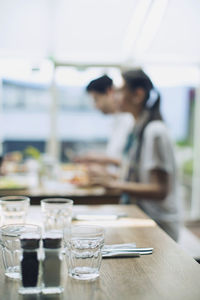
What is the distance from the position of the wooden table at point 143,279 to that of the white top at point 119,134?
2606 mm

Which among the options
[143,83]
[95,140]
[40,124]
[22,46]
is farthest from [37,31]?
[143,83]

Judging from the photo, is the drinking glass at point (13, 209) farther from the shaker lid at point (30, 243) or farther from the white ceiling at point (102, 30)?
the white ceiling at point (102, 30)

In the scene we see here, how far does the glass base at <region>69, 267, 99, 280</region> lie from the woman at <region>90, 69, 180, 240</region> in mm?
1236

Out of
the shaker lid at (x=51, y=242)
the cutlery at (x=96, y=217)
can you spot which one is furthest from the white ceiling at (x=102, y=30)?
the shaker lid at (x=51, y=242)

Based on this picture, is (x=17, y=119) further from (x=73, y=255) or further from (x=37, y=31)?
(x=73, y=255)

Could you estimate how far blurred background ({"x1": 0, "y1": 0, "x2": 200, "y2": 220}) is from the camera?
421cm

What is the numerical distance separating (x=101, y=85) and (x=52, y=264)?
2722mm

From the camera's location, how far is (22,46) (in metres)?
4.61

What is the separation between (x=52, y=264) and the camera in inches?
35.6

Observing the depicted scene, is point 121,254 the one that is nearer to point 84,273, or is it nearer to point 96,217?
point 84,273

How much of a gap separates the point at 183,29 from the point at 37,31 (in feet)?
5.03

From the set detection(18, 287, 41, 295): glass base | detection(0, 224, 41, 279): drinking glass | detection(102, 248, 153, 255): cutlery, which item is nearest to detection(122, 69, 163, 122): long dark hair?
detection(102, 248, 153, 255): cutlery

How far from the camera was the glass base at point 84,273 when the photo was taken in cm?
100

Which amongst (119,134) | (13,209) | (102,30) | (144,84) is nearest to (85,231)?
(13,209)
